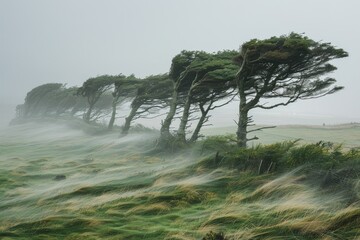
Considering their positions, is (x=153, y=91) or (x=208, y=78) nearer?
(x=208, y=78)

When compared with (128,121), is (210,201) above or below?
below

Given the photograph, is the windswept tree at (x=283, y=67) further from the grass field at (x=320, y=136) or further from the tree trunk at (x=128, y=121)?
the tree trunk at (x=128, y=121)

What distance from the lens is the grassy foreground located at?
5.43 metres

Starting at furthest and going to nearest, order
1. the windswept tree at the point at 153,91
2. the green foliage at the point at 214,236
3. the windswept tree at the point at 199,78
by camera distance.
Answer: the windswept tree at the point at 153,91 → the windswept tree at the point at 199,78 → the green foliage at the point at 214,236

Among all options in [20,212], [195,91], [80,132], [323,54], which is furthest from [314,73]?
[80,132]

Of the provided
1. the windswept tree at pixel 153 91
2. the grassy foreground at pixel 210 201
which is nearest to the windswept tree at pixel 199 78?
the windswept tree at pixel 153 91

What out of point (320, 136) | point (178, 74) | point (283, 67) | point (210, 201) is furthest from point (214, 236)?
point (320, 136)

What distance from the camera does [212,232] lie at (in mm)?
5156

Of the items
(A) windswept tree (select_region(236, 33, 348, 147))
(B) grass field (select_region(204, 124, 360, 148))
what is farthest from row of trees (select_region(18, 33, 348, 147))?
(B) grass field (select_region(204, 124, 360, 148))

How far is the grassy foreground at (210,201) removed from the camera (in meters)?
5.43

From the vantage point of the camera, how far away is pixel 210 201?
7457mm

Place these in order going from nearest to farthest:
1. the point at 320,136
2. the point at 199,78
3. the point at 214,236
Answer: the point at 214,236, the point at 199,78, the point at 320,136

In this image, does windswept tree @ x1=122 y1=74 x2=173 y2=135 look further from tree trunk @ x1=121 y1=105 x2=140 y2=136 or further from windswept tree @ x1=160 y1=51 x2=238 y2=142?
windswept tree @ x1=160 y1=51 x2=238 y2=142

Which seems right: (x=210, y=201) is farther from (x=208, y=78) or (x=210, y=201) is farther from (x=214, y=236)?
(x=208, y=78)
